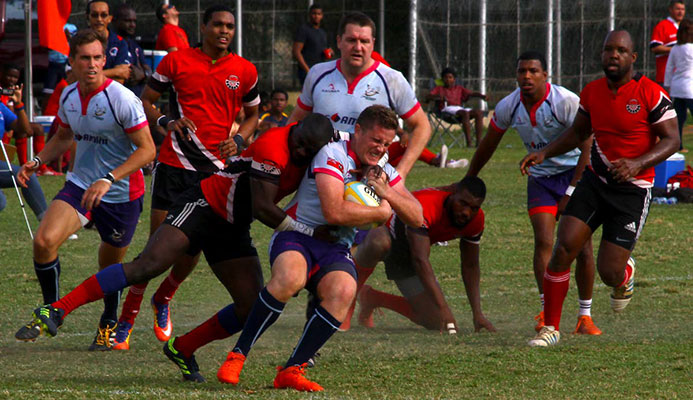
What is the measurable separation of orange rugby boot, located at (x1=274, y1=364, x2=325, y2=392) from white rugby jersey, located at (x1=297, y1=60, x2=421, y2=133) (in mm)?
2291

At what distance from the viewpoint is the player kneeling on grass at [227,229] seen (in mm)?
6547

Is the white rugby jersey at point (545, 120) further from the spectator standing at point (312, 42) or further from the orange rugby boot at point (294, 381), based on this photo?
the spectator standing at point (312, 42)

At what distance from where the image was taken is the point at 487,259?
12070mm

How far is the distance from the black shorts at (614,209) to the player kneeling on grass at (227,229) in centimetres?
248

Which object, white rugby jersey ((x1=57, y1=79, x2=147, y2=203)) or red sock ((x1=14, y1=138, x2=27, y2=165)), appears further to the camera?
red sock ((x1=14, y1=138, x2=27, y2=165))

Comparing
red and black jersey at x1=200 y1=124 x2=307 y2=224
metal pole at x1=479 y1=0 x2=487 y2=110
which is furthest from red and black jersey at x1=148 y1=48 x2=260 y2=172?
metal pole at x1=479 y1=0 x2=487 y2=110

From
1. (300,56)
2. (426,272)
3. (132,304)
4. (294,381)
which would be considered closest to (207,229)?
(294,381)

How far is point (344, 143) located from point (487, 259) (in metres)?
5.69

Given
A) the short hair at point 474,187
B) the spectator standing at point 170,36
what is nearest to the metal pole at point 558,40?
the spectator standing at point 170,36

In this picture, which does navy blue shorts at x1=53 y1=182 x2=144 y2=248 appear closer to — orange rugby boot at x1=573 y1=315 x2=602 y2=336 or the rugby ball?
the rugby ball

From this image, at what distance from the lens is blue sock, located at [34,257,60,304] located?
26.0 feet

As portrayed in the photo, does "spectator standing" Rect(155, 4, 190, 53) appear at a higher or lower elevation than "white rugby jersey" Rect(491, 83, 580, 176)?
higher

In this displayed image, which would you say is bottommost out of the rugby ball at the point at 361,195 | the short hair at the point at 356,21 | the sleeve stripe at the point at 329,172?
the rugby ball at the point at 361,195

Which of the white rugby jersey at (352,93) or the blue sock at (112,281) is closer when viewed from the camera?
the blue sock at (112,281)
